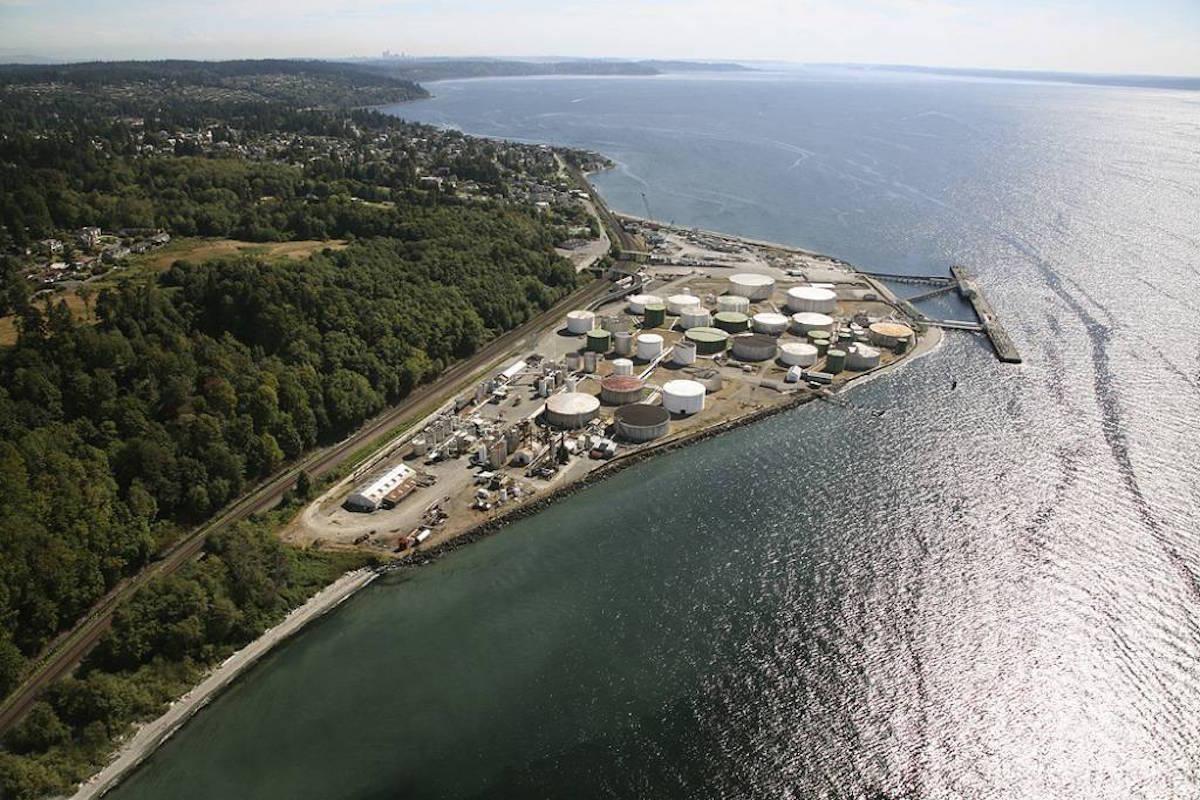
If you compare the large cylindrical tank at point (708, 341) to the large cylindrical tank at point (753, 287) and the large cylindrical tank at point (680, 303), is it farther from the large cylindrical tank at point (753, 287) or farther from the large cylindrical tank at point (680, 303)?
the large cylindrical tank at point (753, 287)

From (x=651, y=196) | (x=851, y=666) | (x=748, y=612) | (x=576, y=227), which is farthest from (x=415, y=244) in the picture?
(x=651, y=196)

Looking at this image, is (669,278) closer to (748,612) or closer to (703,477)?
(703,477)

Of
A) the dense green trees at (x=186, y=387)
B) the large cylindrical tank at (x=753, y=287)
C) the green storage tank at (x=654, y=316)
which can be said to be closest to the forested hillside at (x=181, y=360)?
the dense green trees at (x=186, y=387)

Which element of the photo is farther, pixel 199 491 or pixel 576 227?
pixel 576 227

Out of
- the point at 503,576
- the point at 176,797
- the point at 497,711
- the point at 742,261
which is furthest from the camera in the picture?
the point at 742,261

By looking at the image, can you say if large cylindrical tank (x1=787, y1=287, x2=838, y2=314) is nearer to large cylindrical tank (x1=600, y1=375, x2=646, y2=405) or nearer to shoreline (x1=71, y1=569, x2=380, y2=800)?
large cylindrical tank (x1=600, y1=375, x2=646, y2=405)

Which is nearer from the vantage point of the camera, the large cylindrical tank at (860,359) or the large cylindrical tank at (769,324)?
→ the large cylindrical tank at (860,359)

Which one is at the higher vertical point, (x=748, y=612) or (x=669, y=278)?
(x=669, y=278)
